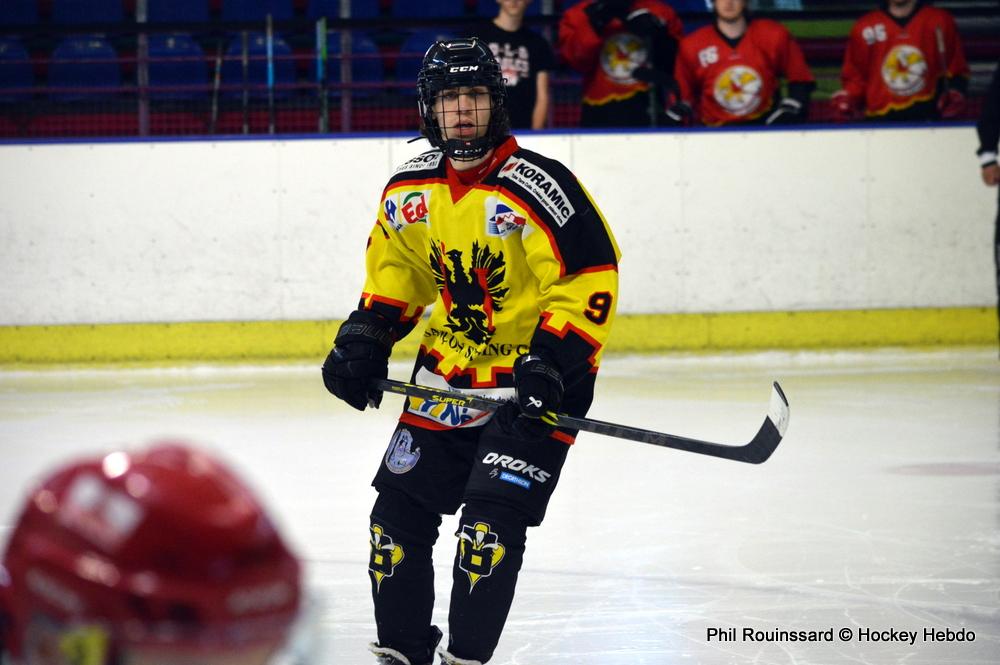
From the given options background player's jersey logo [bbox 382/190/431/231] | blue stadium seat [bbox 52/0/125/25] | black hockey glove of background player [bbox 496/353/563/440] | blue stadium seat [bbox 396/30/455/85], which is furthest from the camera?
blue stadium seat [bbox 52/0/125/25]

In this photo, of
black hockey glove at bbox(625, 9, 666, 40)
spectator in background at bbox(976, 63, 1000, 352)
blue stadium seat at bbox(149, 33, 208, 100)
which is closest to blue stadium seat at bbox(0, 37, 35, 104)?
blue stadium seat at bbox(149, 33, 208, 100)

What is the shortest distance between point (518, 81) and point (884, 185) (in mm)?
2008

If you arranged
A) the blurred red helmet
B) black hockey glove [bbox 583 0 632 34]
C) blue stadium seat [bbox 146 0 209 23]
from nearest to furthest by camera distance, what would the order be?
the blurred red helmet, black hockey glove [bbox 583 0 632 34], blue stadium seat [bbox 146 0 209 23]

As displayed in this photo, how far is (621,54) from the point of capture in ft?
23.8

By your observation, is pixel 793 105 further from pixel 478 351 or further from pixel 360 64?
Answer: pixel 478 351

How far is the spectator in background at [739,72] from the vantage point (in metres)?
7.29

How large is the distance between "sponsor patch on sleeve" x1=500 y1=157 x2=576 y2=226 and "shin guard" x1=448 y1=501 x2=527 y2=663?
1.69 feet

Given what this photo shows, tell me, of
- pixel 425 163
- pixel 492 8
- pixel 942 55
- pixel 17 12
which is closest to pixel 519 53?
pixel 942 55

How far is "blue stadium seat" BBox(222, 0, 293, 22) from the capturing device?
30.7 feet

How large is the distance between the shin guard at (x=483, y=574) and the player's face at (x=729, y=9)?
5.35 metres

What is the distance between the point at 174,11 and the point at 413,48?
1699mm

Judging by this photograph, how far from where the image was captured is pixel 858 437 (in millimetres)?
4910

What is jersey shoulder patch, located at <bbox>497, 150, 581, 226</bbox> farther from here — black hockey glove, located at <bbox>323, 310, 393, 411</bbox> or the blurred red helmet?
the blurred red helmet

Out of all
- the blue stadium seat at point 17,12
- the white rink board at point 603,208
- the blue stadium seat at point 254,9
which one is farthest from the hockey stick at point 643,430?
the blue stadium seat at point 17,12
